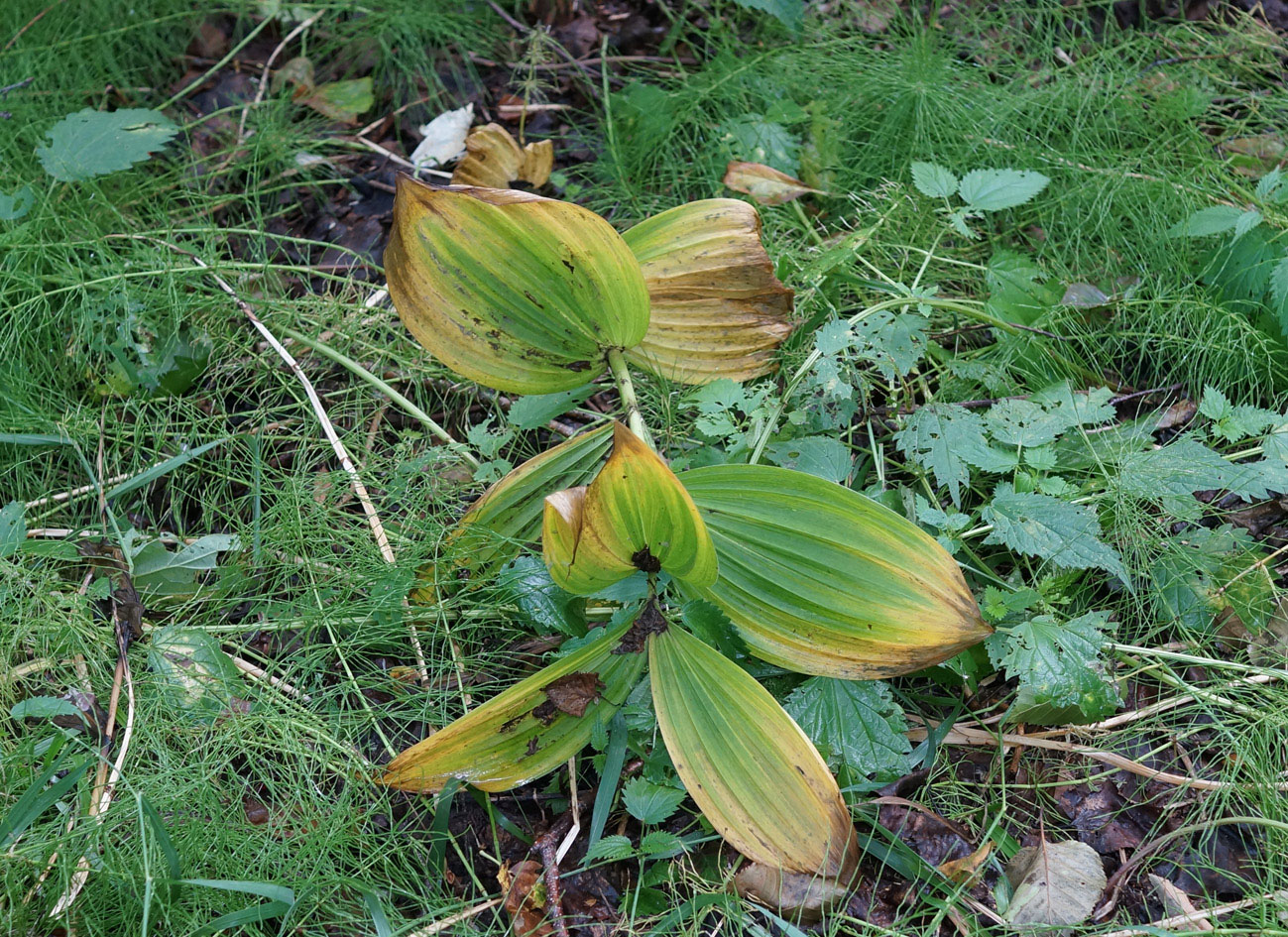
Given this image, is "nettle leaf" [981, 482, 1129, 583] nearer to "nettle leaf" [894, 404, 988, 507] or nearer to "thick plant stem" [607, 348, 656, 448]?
"nettle leaf" [894, 404, 988, 507]

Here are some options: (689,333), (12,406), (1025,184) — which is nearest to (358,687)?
(689,333)

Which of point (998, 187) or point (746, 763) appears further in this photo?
point (998, 187)

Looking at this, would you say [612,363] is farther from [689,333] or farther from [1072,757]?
[1072,757]

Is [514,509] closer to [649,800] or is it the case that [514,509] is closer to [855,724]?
[649,800]

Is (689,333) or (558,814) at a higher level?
(689,333)

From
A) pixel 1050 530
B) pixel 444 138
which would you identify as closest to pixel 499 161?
pixel 444 138

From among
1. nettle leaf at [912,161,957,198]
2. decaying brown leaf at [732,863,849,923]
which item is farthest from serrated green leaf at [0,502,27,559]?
nettle leaf at [912,161,957,198]

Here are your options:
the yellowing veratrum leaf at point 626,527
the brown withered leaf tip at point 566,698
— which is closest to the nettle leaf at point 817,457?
the yellowing veratrum leaf at point 626,527
